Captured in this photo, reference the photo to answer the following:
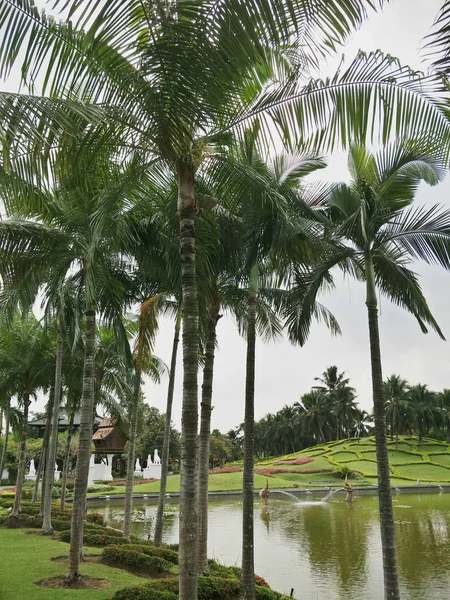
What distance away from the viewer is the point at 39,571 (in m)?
10.6

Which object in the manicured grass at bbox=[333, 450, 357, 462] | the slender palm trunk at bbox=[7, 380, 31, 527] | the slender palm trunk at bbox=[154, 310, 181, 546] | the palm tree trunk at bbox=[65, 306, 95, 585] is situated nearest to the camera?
the palm tree trunk at bbox=[65, 306, 95, 585]

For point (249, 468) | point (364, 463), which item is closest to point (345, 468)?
point (364, 463)

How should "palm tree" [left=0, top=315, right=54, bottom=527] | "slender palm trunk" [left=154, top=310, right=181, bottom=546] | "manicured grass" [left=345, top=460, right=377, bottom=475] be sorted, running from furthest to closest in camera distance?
"manicured grass" [left=345, top=460, right=377, bottom=475] < "palm tree" [left=0, top=315, right=54, bottom=527] < "slender palm trunk" [left=154, top=310, right=181, bottom=546]

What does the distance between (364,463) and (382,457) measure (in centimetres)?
4777

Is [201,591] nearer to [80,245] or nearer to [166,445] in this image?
[166,445]

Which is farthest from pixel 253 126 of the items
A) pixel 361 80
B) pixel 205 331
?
pixel 205 331

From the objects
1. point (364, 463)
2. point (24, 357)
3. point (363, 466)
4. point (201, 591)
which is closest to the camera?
point (201, 591)

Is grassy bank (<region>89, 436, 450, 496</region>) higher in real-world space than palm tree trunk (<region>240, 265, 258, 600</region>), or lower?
lower

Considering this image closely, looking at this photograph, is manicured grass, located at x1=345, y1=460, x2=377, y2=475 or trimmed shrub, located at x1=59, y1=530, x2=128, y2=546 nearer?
trimmed shrub, located at x1=59, y1=530, x2=128, y2=546

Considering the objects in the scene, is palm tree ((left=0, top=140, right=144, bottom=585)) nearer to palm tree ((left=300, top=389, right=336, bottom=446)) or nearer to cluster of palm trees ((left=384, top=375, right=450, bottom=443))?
cluster of palm trees ((left=384, top=375, right=450, bottom=443))

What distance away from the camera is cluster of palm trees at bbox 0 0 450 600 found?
5.15 meters

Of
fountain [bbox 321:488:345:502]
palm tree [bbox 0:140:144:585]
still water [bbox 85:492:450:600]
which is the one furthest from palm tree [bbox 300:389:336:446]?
palm tree [bbox 0:140:144:585]

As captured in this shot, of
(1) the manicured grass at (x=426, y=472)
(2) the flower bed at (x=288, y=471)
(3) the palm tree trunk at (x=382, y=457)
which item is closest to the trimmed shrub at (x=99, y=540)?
(3) the palm tree trunk at (x=382, y=457)

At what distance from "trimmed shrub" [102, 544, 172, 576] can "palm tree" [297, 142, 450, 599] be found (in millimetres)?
5976
